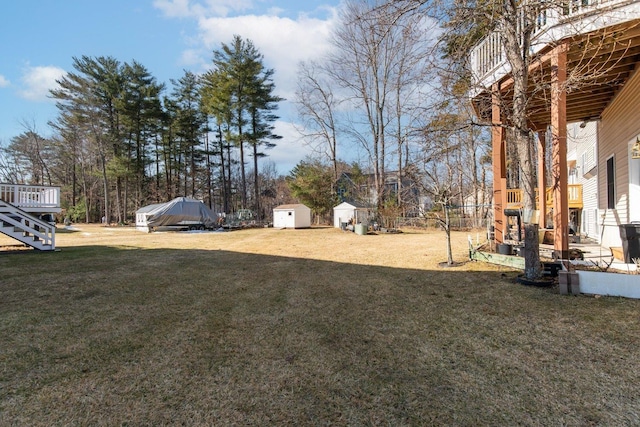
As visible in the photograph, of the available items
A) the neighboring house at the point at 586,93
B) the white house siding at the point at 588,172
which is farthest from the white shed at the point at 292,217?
the neighboring house at the point at 586,93

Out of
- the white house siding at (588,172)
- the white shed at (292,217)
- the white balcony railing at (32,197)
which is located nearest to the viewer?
the white house siding at (588,172)

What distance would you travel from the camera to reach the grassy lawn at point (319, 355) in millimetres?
2006

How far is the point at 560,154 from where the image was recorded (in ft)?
17.8

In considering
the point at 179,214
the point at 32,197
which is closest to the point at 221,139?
the point at 179,214

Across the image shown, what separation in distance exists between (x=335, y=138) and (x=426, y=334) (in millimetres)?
25059

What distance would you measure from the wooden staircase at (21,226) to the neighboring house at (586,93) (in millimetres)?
12504

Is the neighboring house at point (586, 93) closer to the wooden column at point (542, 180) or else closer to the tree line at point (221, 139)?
the wooden column at point (542, 180)

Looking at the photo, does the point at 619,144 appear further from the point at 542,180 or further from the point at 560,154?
the point at 560,154

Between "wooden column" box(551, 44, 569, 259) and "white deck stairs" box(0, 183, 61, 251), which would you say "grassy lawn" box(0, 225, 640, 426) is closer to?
"wooden column" box(551, 44, 569, 259)

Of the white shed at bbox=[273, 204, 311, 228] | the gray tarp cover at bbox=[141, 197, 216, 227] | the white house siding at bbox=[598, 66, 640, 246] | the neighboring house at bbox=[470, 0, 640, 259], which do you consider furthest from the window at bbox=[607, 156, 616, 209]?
the gray tarp cover at bbox=[141, 197, 216, 227]

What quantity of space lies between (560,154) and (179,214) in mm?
20244

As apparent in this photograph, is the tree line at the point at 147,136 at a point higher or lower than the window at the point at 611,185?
higher

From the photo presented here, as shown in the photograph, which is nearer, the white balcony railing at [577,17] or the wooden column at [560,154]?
the white balcony railing at [577,17]

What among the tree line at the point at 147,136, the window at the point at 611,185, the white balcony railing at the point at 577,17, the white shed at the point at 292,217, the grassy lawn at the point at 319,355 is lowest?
the grassy lawn at the point at 319,355
